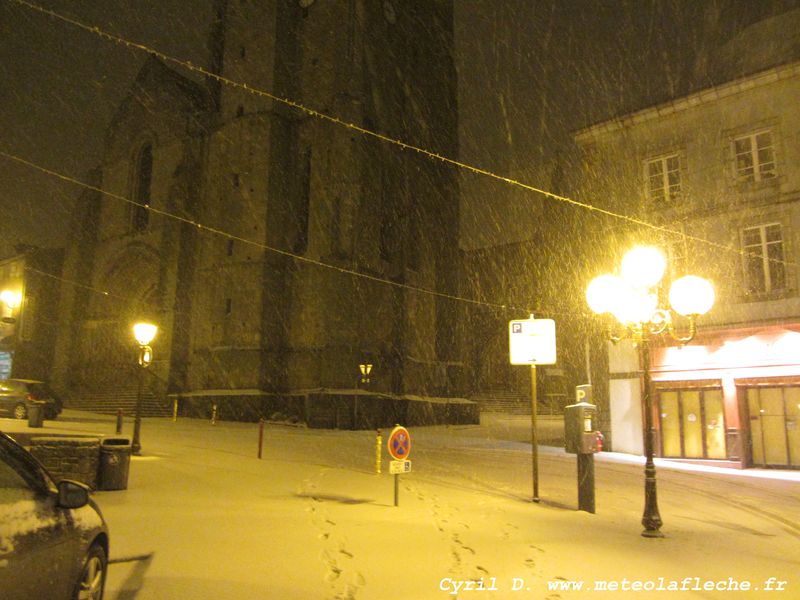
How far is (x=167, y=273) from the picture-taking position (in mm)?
38312

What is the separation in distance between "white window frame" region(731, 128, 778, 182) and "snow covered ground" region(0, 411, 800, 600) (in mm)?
8932

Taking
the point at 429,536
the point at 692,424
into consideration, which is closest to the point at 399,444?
the point at 429,536

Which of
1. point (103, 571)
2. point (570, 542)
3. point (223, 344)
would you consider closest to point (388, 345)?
point (223, 344)

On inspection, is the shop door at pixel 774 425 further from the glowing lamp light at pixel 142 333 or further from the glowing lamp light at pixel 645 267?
the glowing lamp light at pixel 142 333

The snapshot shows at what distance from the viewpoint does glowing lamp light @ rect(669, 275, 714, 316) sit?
8.80 metres

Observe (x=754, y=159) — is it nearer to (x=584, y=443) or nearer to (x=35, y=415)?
(x=584, y=443)

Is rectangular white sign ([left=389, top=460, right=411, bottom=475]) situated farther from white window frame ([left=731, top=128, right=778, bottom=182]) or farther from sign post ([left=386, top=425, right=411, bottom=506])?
white window frame ([left=731, top=128, right=778, bottom=182])

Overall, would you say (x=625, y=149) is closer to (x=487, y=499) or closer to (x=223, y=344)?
(x=487, y=499)

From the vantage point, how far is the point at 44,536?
3477 mm

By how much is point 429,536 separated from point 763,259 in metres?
15.1

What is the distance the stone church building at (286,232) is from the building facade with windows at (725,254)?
1543 centimetres

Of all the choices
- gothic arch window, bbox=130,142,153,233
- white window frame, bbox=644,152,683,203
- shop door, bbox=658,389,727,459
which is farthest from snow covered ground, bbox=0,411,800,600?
gothic arch window, bbox=130,142,153,233

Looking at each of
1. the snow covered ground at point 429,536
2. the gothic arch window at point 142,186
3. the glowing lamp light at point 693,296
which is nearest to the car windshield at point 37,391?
the snow covered ground at point 429,536

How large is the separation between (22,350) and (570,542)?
45.7m
